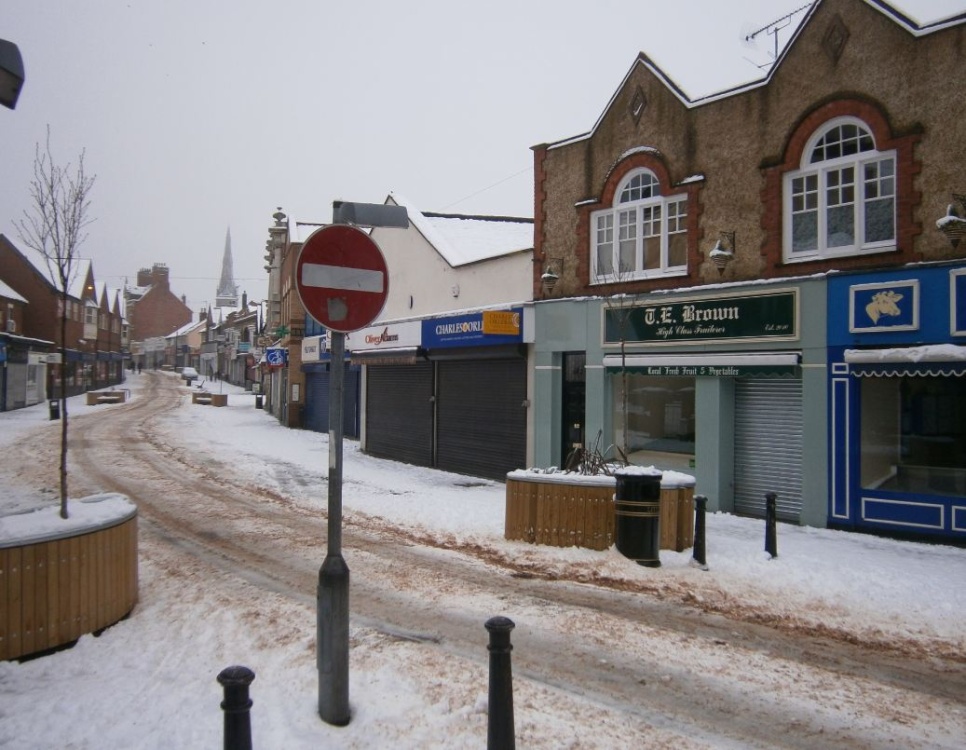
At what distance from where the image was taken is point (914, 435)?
35.1 ft

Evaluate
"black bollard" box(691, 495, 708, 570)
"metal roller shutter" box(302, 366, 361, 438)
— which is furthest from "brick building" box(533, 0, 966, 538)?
"metal roller shutter" box(302, 366, 361, 438)

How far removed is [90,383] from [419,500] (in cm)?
5293

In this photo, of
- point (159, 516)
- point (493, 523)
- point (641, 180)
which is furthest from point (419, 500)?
point (641, 180)

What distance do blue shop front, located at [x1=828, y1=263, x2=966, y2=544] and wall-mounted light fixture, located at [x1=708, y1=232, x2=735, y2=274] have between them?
1.86 meters

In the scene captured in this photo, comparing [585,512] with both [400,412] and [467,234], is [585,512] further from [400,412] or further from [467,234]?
[467,234]

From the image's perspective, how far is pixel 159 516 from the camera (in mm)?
11336

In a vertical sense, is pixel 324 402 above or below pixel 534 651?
above

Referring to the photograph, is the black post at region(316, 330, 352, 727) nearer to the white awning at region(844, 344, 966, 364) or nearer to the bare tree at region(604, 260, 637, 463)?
the white awning at region(844, 344, 966, 364)

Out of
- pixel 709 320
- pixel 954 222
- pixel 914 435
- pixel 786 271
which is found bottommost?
pixel 914 435

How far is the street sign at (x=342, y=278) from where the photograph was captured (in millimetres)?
4504

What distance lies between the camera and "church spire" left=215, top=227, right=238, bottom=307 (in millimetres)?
142375

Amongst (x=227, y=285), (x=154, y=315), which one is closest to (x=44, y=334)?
(x=154, y=315)

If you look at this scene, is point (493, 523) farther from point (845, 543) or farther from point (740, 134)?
point (740, 134)

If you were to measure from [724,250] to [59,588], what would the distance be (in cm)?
1093
